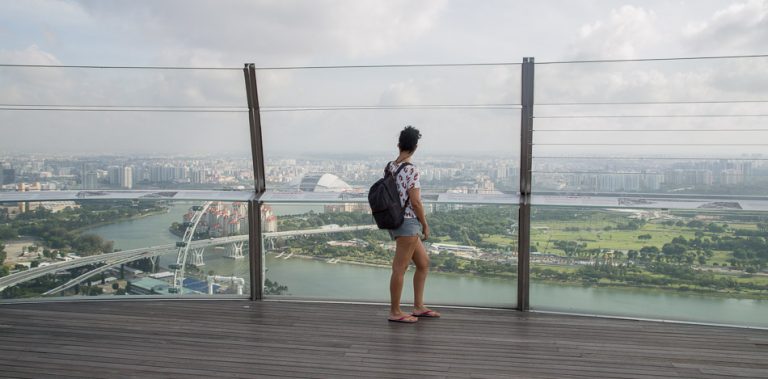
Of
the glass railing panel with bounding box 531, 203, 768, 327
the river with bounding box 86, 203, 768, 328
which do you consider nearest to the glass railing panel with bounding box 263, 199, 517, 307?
the river with bounding box 86, 203, 768, 328

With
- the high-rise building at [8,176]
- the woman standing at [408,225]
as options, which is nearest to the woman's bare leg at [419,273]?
the woman standing at [408,225]

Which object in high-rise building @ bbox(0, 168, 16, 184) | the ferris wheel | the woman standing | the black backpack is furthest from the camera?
high-rise building @ bbox(0, 168, 16, 184)

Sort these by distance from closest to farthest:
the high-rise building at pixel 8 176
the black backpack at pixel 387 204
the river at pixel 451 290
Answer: the black backpack at pixel 387 204 < the river at pixel 451 290 < the high-rise building at pixel 8 176

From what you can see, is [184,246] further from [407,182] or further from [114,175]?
[407,182]

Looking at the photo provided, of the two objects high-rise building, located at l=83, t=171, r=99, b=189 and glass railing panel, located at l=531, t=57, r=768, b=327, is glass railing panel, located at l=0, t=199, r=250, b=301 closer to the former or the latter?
high-rise building, located at l=83, t=171, r=99, b=189

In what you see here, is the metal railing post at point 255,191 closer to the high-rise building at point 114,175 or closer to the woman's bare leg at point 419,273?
the high-rise building at point 114,175

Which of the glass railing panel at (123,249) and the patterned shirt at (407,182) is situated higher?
the patterned shirt at (407,182)

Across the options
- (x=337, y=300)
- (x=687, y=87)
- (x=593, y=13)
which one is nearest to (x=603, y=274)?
(x=687, y=87)
